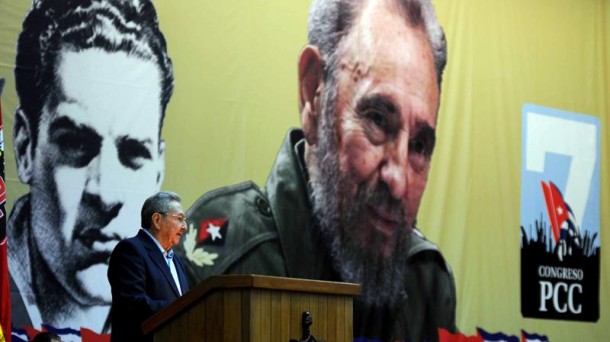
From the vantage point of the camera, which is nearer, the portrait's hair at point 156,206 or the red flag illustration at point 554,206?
the portrait's hair at point 156,206

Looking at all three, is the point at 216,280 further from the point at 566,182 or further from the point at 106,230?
the point at 566,182

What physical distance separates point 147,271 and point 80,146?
2.10 metres

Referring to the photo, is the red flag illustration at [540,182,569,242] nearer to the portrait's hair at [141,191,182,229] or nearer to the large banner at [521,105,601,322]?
the large banner at [521,105,601,322]

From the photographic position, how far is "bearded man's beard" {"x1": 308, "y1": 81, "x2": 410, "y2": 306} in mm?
7457

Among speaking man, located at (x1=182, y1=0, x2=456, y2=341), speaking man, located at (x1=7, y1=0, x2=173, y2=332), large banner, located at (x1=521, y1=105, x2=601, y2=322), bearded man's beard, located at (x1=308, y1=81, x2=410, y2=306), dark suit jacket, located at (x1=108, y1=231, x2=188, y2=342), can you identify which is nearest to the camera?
dark suit jacket, located at (x1=108, y1=231, x2=188, y2=342)

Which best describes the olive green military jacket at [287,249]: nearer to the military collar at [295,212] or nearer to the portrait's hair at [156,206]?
the military collar at [295,212]

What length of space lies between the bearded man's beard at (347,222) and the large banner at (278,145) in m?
0.02

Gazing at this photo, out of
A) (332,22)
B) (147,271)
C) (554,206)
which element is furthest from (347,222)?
(147,271)

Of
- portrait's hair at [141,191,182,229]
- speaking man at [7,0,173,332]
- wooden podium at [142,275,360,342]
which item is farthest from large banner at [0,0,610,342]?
wooden podium at [142,275,360,342]

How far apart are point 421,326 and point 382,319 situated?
376 mm

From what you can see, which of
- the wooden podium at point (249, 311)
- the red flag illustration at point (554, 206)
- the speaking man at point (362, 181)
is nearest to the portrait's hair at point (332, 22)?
the speaking man at point (362, 181)

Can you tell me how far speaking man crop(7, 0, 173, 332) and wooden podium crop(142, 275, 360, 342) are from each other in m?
2.22

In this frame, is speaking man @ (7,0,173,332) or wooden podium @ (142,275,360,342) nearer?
wooden podium @ (142,275,360,342)

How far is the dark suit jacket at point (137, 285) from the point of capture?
4.21 m
